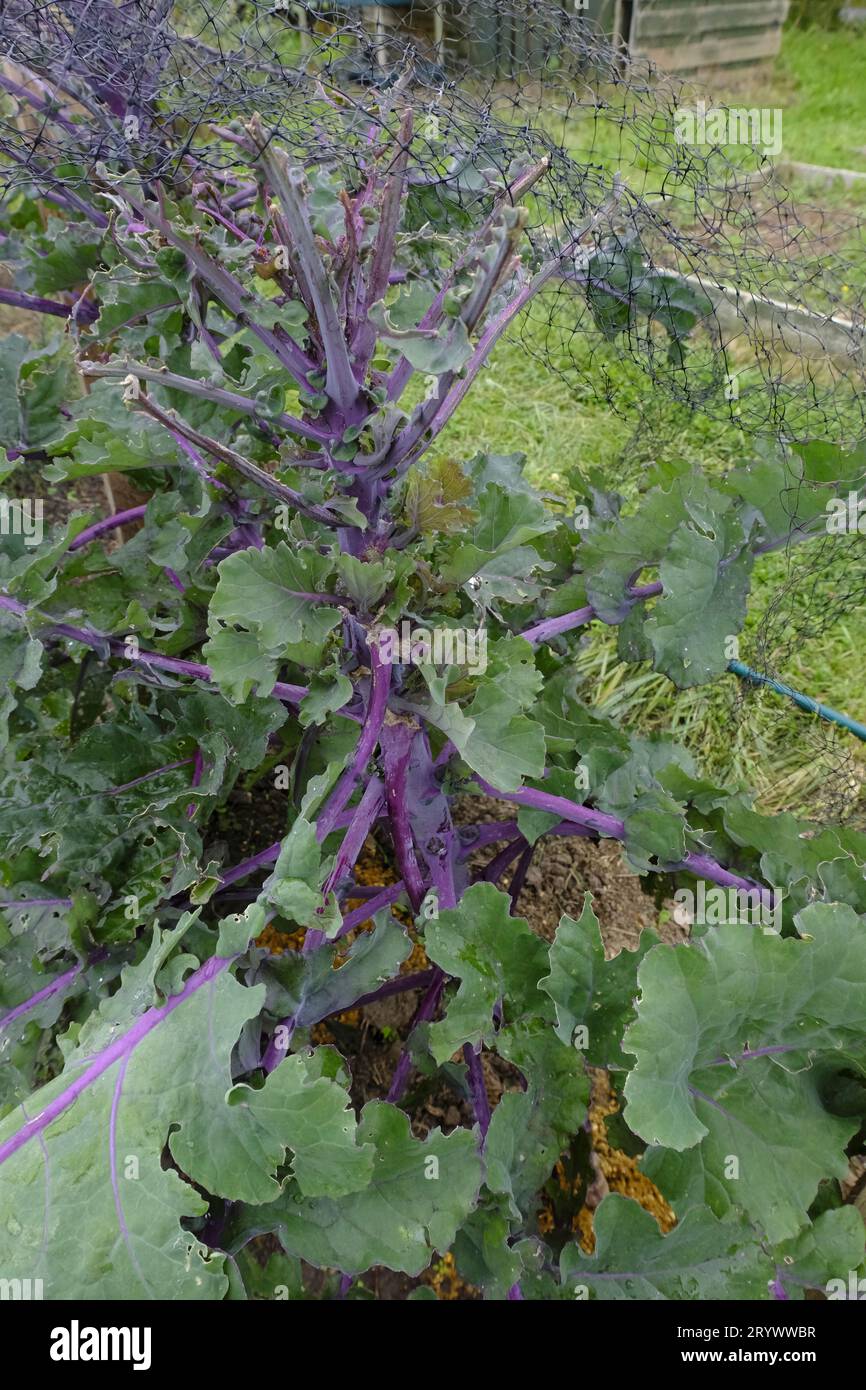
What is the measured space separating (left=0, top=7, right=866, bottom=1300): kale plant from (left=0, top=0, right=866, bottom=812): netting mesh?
24 mm

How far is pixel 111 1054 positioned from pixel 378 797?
52 centimetres

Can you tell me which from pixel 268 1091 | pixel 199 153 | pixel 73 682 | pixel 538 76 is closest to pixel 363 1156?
pixel 268 1091

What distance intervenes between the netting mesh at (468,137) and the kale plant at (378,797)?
2 centimetres

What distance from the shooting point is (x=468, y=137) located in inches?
58.9

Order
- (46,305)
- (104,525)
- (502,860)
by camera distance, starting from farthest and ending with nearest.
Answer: (46,305), (104,525), (502,860)

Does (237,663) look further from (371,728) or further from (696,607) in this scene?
(696,607)

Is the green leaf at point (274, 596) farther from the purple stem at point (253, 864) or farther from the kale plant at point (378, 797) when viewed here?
the purple stem at point (253, 864)

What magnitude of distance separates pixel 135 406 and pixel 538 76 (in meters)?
1.17

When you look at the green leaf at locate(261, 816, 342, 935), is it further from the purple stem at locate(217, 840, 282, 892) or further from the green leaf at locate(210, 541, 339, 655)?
the purple stem at locate(217, 840, 282, 892)

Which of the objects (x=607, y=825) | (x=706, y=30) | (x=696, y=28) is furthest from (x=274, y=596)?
(x=706, y=30)

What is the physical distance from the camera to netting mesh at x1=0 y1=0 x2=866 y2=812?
149 cm

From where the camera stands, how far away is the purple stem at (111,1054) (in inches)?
46.1

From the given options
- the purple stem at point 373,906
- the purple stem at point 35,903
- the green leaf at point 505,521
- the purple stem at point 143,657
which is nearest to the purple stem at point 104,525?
the purple stem at point 143,657
